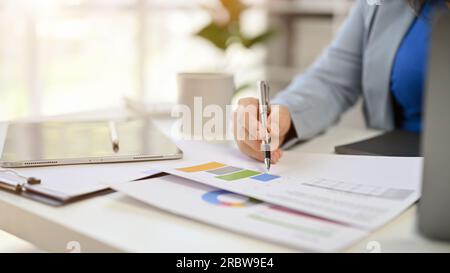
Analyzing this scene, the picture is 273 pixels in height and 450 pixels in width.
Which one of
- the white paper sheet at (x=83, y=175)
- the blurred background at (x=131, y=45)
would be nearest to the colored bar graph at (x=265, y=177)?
the white paper sheet at (x=83, y=175)

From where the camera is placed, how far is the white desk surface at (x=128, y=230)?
0.49 meters

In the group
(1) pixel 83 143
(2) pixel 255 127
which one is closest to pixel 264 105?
(2) pixel 255 127

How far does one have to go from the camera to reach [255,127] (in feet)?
2.57

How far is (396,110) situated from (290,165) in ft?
1.63

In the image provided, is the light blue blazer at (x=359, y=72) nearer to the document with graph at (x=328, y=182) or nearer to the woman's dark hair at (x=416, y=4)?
the woman's dark hair at (x=416, y=4)

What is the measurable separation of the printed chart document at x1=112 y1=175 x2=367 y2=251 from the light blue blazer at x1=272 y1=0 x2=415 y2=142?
1.37ft

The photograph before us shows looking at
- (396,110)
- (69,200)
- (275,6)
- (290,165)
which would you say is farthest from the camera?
(275,6)

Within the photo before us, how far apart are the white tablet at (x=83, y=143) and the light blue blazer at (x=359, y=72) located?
270 millimetres

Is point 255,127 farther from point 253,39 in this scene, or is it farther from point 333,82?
point 253,39

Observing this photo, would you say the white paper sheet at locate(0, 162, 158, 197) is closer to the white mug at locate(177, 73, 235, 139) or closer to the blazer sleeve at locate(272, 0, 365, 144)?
the white mug at locate(177, 73, 235, 139)

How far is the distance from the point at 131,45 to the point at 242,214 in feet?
8.08

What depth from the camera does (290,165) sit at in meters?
0.73

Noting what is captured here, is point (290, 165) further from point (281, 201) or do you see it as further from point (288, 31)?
point (288, 31)
